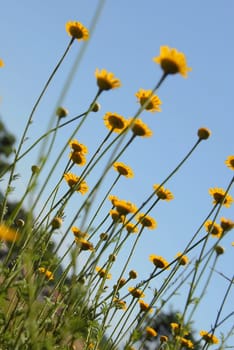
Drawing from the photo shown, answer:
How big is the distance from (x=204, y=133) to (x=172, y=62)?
1.22 meters

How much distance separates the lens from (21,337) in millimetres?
2592

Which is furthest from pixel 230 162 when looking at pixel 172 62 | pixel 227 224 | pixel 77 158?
pixel 172 62

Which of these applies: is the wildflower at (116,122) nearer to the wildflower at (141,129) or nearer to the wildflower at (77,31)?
the wildflower at (141,129)

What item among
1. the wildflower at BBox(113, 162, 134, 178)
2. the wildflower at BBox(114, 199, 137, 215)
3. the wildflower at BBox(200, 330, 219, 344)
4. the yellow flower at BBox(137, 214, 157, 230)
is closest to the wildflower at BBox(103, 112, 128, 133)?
the wildflower at BBox(114, 199, 137, 215)

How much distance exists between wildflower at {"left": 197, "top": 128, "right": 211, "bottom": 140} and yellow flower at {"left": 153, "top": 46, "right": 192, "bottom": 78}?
1122 mm

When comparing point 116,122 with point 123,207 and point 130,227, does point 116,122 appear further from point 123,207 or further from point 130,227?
point 130,227

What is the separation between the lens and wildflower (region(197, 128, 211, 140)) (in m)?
3.69

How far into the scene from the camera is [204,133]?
3695mm

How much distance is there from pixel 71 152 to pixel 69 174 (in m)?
0.17

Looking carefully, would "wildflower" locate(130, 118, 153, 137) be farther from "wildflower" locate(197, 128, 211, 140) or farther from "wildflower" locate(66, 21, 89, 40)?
"wildflower" locate(66, 21, 89, 40)

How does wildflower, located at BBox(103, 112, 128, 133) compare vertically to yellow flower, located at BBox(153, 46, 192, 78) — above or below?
below

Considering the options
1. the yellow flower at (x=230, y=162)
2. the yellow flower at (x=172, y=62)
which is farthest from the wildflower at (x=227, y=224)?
Result: the yellow flower at (x=172, y=62)

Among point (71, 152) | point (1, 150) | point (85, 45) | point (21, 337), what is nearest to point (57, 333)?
point (21, 337)

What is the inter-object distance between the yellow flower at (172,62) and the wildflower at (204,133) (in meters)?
1.12
